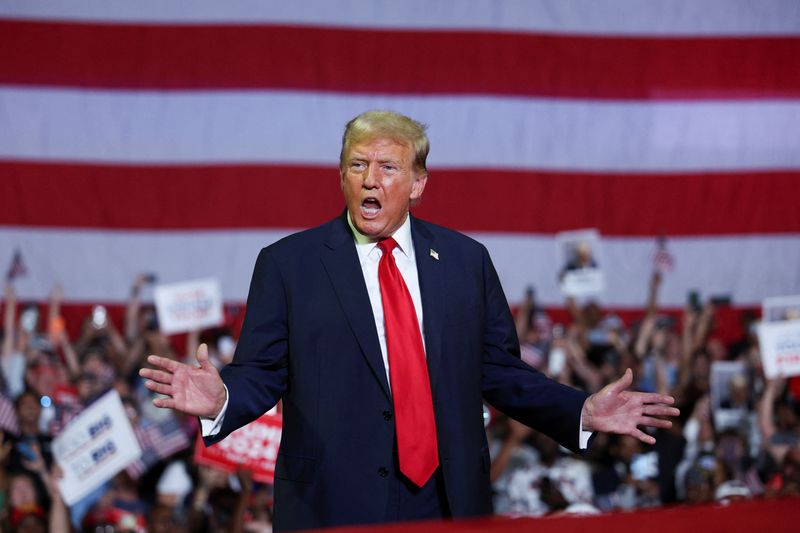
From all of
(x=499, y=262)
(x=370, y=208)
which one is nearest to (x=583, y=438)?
(x=370, y=208)

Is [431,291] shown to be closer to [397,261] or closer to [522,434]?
[397,261]

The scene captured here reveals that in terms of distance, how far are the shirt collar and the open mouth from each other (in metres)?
0.06

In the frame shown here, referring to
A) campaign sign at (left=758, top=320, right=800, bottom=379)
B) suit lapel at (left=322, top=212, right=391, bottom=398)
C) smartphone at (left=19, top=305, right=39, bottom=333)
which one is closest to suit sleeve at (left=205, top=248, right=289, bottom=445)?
suit lapel at (left=322, top=212, right=391, bottom=398)

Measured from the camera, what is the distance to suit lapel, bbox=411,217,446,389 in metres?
2.28

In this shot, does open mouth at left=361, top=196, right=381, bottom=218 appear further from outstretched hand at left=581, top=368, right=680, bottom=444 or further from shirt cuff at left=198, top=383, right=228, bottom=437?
outstretched hand at left=581, top=368, right=680, bottom=444

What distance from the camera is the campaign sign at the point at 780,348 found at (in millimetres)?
6062

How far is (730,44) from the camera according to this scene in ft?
27.2

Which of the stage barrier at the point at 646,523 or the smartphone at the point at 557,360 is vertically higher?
the stage barrier at the point at 646,523

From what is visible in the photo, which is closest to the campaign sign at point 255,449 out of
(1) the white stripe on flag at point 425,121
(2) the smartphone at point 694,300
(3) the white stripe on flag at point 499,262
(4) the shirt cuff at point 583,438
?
(4) the shirt cuff at point 583,438

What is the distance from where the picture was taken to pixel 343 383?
88.4 inches

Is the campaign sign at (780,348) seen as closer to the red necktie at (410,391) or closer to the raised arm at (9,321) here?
the raised arm at (9,321)

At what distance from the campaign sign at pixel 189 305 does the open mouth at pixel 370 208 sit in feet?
14.6

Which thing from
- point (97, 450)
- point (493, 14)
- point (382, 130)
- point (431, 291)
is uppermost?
point (493, 14)

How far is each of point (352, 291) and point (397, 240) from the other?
0.47 feet
